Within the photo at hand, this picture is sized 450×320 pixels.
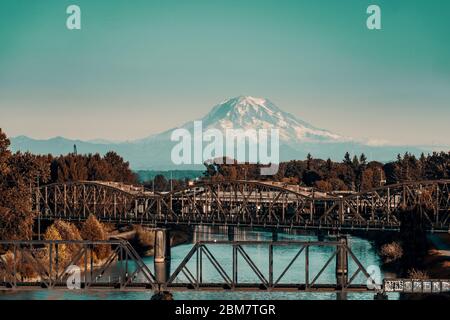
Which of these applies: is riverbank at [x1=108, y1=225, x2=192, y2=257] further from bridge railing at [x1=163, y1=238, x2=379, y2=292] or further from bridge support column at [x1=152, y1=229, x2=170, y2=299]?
bridge railing at [x1=163, y1=238, x2=379, y2=292]

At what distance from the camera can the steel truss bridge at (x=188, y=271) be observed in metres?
85.3

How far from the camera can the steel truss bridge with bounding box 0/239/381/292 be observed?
85312 millimetres

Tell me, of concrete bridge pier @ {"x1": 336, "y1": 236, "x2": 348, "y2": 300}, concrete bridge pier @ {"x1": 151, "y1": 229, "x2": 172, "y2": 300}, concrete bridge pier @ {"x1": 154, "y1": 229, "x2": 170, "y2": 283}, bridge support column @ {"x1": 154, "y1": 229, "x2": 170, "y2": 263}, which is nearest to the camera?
concrete bridge pier @ {"x1": 336, "y1": 236, "x2": 348, "y2": 300}

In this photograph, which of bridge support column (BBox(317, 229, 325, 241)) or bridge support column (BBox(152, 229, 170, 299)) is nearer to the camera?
bridge support column (BBox(152, 229, 170, 299))

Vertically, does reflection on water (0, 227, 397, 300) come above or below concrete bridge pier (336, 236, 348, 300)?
below

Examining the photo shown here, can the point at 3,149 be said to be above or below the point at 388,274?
above

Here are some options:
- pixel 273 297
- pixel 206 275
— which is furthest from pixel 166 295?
pixel 206 275

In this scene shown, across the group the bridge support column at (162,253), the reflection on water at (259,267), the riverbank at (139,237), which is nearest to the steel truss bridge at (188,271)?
the reflection on water at (259,267)

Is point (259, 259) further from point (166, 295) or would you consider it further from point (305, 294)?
point (166, 295)

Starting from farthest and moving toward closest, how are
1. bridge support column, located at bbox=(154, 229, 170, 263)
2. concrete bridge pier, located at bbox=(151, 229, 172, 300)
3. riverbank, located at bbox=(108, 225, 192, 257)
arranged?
1. riverbank, located at bbox=(108, 225, 192, 257)
2. bridge support column, located at bbox=(154, 229, 170, 263)
3. concrete bridge pier, located at bbox=(151, 229, 172, 300)

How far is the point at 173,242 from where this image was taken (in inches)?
7805

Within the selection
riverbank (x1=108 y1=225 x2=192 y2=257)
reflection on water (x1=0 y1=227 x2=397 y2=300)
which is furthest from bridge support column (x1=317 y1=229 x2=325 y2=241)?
riverbank (x1=108 y1=225 x2=192 y2=257)

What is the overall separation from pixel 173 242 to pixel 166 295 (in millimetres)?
112656

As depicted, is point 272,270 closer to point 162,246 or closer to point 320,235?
point 162,246
